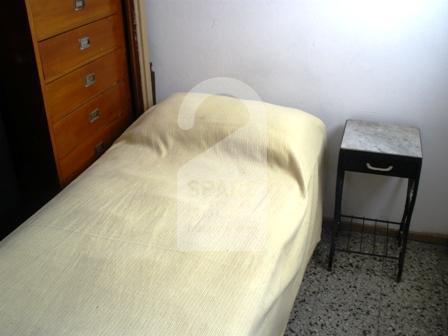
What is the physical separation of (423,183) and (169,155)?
4.06 ft

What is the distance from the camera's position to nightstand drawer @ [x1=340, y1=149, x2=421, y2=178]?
2.05 m

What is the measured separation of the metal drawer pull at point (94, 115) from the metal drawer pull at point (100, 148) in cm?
13

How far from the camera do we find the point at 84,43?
2.13m

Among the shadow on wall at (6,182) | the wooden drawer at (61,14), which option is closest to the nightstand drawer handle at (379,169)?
the wooden drawer at (61,14)

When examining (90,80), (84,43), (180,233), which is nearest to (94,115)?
(90,80)

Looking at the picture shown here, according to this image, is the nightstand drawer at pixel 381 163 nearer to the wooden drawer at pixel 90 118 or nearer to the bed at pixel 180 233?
the bed at pixel 180 233

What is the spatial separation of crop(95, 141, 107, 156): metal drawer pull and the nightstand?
111 centimetres

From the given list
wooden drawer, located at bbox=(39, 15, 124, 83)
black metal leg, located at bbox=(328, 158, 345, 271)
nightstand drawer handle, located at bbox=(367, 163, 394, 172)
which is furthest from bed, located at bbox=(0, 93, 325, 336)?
wooden drawer, located at bbox=(39, 15, 124, 83)

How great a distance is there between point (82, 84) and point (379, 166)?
1.31 metres

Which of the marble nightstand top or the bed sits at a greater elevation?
the marble nightstand top

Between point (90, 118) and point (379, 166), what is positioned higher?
point (90, 118)

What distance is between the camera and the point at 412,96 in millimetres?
2275

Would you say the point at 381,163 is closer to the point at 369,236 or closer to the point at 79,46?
the point at 369,236

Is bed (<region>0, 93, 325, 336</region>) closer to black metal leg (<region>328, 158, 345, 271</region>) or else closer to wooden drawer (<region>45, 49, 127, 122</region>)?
black metal leg (<region>328, 158, 345, 271</region>)
